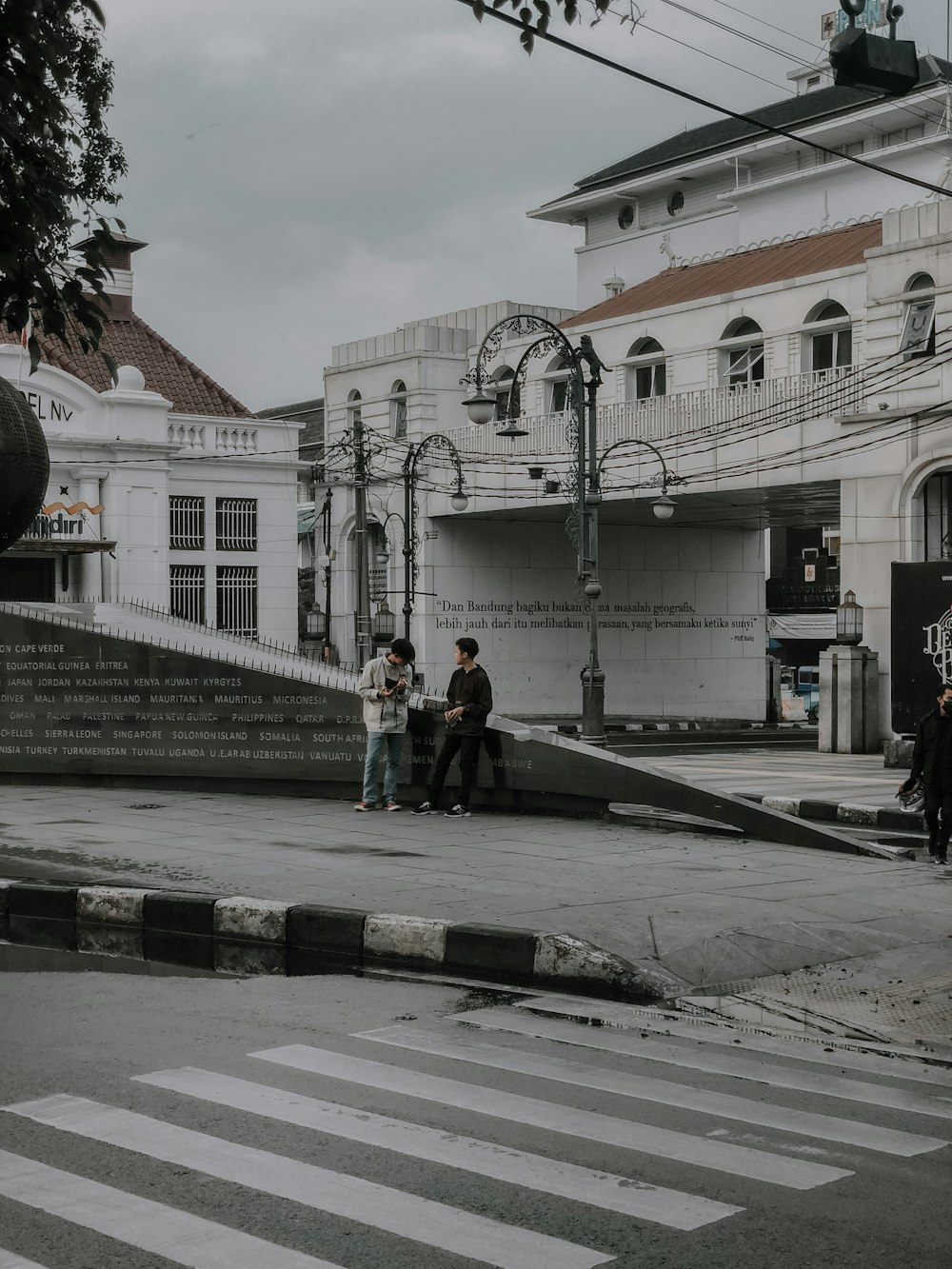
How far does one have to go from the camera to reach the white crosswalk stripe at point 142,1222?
13.9 ft

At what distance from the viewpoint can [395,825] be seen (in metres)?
13.6

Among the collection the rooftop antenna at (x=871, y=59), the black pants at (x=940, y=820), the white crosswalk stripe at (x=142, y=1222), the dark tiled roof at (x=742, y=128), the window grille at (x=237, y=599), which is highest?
the dark tiled roof at (x=742, y=128)

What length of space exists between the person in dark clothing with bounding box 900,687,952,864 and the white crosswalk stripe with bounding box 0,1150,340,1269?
911 cm

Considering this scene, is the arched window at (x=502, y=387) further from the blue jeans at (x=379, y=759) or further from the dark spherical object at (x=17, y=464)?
the dark spherical object at (x=17, y=464)

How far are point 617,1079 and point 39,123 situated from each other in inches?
168

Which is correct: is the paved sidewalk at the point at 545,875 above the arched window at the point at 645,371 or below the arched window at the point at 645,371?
below

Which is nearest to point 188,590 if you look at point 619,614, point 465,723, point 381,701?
point 619,614

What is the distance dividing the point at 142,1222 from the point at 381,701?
32.8ft

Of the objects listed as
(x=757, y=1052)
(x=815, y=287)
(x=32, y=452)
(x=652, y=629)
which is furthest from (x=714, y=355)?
(x=32, y=452)

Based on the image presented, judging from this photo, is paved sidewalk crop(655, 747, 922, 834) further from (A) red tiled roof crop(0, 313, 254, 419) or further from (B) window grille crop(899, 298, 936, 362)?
(A) red tiled roof crop(0, 313, 254, 419)

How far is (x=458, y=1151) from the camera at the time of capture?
515 centimetres

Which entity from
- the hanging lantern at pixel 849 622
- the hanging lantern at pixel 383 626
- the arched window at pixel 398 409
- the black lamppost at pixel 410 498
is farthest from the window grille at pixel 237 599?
the hanging lantern at pixel 849 622

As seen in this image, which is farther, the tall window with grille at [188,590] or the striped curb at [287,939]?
the tall window with grille at [188,590]

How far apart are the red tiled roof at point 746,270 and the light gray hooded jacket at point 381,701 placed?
19.1m
